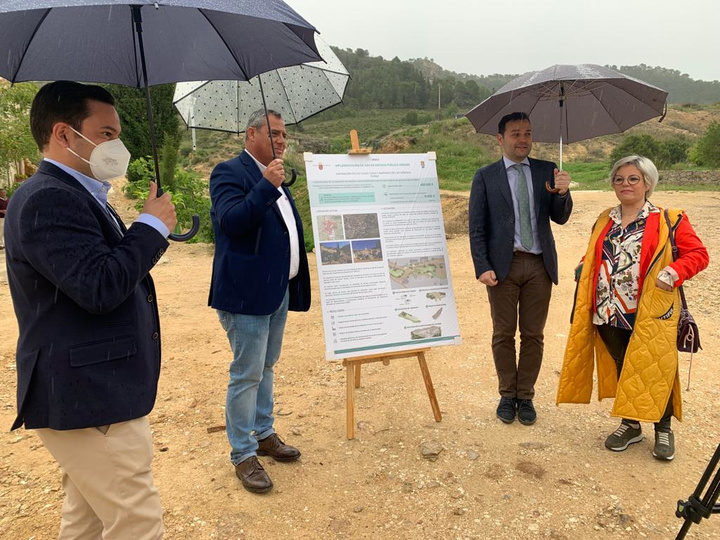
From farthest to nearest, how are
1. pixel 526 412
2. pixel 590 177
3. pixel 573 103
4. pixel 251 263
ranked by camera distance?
pixel 590 177 < pixel 573 103 < pixel 526 412 < pixel 251 263

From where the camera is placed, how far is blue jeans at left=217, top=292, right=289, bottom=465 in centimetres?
273

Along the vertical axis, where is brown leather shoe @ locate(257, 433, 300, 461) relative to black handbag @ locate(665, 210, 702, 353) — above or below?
below

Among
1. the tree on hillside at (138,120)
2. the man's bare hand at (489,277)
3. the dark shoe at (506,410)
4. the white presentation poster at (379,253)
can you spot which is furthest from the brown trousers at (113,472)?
the tree on hillside at (138,120)

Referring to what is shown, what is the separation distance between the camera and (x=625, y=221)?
3189 millimetres

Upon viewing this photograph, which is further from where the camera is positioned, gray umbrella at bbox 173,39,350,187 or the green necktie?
the green necktie

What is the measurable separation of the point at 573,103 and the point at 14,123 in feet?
44.7

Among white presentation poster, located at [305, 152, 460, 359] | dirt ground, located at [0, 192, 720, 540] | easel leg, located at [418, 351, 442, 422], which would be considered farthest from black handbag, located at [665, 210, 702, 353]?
easel leg, located at [418, 351, 442, 422]

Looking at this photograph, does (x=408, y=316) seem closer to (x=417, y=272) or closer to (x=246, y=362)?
(x=417, y=272)

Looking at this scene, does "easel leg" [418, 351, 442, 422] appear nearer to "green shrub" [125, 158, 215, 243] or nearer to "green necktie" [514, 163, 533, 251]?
"green necktie" [514, 163, 533, 251]

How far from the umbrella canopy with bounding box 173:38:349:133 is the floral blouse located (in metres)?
2.04

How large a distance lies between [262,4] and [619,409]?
9.73 feet

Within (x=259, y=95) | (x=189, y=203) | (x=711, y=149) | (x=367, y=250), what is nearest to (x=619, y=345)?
(x=367, y=250)

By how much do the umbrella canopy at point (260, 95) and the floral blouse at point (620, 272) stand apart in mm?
2041

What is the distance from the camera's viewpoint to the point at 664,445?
3.19m
